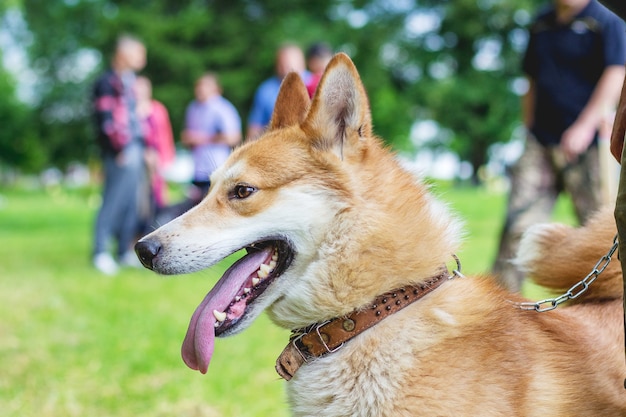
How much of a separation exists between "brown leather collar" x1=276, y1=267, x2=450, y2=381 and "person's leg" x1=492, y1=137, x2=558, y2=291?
10.1 ft

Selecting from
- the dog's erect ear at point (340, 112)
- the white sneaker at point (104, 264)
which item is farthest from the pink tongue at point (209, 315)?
the white sneaker at point (104, 264)

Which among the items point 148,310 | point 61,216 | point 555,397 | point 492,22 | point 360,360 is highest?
point 360,360

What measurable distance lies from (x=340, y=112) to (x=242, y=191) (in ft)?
1.46

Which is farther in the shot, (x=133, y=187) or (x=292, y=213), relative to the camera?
(x=133, y=187)

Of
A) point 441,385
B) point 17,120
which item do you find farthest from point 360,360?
point 17,120

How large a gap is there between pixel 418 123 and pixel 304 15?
317 inches

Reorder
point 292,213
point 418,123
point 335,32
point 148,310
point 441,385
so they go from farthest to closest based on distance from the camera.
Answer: point 418,123 → point 335,32 → point 148,310 → point 292,213 → point 441,385

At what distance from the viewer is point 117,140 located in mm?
8617

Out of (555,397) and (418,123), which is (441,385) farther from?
(418,123)

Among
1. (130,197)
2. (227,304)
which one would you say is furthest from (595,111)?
(130,197)

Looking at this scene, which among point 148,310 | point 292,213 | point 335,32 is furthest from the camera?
point 335,32

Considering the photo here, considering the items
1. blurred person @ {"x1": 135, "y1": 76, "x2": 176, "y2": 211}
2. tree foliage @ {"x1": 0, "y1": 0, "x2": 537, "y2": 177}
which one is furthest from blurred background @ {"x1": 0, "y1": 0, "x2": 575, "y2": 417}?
blurred person @ {"x1": 135, "y1": 76, "x2": 176, "y2": 211}

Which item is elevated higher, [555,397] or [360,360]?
[360,360]

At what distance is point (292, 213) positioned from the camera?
234cm
